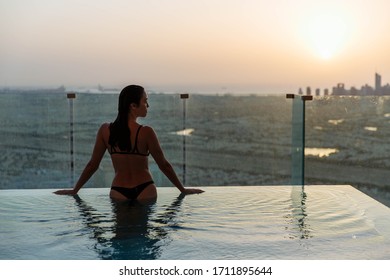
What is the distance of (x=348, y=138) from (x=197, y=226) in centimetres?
407

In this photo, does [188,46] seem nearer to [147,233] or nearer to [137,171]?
[137,171]

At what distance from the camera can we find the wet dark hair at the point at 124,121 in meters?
3.20

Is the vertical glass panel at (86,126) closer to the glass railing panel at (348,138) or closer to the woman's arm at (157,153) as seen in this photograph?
the glass railing panel at (348,138)

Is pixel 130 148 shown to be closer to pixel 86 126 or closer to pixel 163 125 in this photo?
pixel 163 125

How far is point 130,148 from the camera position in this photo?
10.6 feet

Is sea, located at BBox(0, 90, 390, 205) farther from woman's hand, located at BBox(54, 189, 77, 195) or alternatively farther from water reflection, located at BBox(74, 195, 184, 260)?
water reflection, located at BBox(74, 195, 184, 260)

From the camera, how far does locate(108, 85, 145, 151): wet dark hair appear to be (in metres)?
3.20

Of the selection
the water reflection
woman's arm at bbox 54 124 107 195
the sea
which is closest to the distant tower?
the sea

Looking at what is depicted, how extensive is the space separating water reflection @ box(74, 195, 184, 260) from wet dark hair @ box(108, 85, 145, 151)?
34 centimetres

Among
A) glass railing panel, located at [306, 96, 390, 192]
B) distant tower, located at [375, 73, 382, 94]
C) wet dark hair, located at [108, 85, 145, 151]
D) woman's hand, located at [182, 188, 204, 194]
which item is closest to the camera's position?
wet dark hair, located at [108, 85, 145, 151]

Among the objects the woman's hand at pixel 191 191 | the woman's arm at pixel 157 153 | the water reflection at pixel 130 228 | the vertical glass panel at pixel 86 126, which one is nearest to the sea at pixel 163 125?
the vertical glass panel at pixel 86 126

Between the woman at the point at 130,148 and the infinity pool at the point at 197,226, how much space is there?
4.9 inches

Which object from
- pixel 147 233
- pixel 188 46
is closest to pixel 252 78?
pixel 188 46
